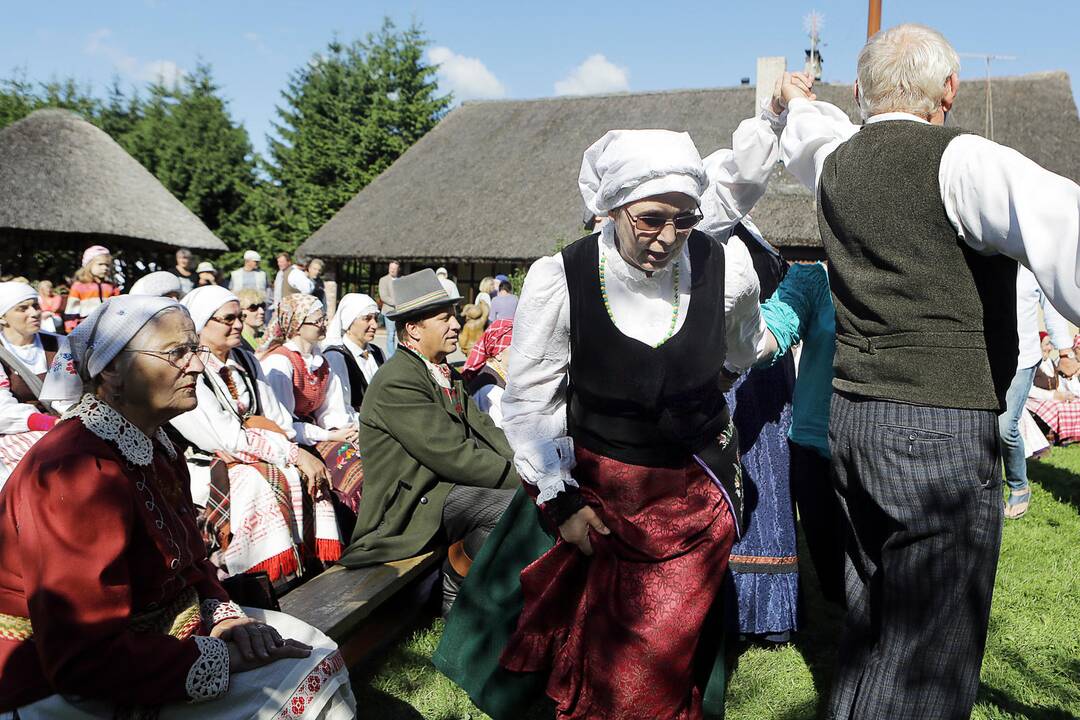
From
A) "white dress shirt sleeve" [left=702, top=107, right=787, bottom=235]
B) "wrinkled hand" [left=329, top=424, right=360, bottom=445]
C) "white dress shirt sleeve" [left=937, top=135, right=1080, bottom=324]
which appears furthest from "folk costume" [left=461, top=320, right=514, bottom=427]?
"white dress shirt sleeve" [left=937, top=135, right=1080, bottom=324]

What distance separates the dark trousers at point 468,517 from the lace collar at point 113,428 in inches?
66.6

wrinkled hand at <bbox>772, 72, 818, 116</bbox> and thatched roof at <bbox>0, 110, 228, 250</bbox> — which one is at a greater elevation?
thatched roof at <bbox>0, 110, 228, 250</bbox>

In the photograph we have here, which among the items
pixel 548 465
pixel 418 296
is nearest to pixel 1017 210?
pixel 548 465

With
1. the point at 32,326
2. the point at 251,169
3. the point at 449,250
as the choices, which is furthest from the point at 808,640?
the point at 251,169

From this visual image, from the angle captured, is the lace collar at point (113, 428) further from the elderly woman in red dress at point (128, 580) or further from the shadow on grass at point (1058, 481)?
the shadow on grass at point (1058, 481)

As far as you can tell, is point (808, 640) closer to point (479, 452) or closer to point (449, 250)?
point (479, 452)

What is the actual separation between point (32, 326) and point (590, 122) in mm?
19830

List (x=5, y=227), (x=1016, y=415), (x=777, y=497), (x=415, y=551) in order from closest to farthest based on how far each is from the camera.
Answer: (x=777, y=497) < (x=415, y=551) < (x=1016, y=415) < (x=5, y=227)

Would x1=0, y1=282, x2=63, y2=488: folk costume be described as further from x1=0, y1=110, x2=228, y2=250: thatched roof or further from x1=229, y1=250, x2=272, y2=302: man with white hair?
x1=0, y1=110, x2=228, y2=250: thatched roof

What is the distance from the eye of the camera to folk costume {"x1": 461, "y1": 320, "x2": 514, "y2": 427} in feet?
15.1

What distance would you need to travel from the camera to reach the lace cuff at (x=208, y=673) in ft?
5.72

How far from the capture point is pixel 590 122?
76.3 ft

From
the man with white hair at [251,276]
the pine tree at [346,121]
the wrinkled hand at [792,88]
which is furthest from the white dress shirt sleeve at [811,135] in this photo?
the pine tree at [346,121]

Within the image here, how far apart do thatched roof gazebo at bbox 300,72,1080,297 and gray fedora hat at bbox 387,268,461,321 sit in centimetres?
1325
